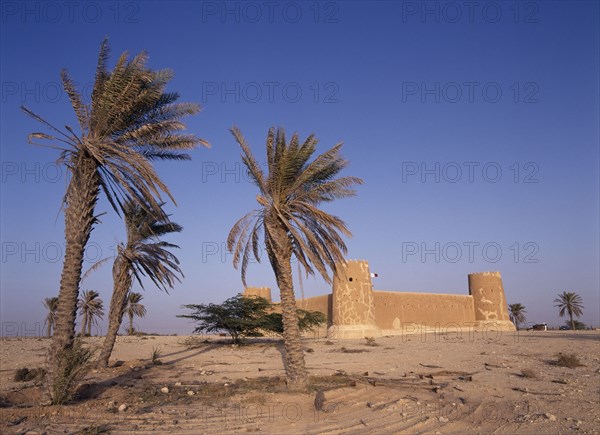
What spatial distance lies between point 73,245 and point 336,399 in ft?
21.1

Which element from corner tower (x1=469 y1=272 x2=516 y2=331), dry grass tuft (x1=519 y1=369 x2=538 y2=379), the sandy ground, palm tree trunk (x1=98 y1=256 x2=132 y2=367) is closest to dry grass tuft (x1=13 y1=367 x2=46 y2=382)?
the sandy ground

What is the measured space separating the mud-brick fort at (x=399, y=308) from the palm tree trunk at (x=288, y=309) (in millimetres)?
15009

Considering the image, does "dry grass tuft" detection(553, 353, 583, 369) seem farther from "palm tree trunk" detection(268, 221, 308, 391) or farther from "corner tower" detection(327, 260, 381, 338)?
"corner tower" detection(327, 260, 381, 338)

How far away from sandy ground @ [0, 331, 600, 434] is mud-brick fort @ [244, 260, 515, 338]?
10.2 m

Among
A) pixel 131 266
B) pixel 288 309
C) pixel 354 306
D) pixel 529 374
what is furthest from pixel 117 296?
pixel 354 306

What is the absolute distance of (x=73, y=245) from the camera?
31.6 ft

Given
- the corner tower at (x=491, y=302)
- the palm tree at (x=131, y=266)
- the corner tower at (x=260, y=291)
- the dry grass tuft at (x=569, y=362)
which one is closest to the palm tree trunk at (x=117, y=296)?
the palm tree at (x=131, y=266)

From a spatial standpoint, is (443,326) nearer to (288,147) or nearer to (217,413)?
(288,147)

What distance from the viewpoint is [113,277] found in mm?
15609

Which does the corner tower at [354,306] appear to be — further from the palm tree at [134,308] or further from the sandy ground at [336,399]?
the palm tree at [134,308]

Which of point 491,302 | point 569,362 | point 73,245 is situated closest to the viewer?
point 73,245

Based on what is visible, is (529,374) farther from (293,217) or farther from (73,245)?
(73,245)

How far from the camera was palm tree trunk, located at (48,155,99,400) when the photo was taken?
366 inches

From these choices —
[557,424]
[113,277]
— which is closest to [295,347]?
[557,424]
